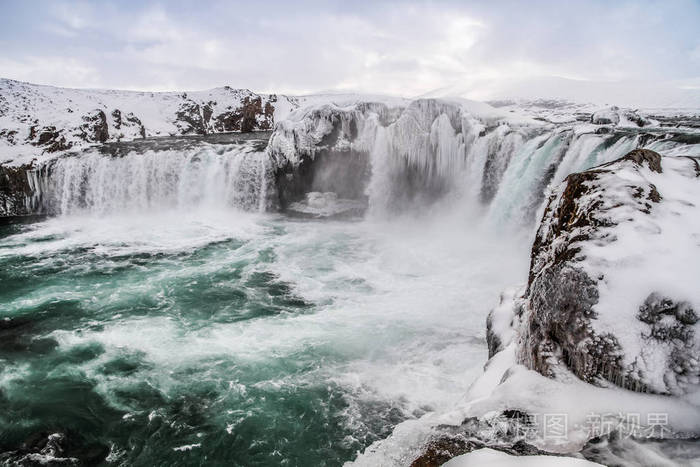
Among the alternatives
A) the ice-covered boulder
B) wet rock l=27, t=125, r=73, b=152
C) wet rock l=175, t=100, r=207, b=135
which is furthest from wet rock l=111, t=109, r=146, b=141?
the ice-covered boulder

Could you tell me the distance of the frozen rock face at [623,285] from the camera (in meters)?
2.93

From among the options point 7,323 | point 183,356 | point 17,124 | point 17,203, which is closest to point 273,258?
point 183,356

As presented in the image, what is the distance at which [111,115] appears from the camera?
36594 mm

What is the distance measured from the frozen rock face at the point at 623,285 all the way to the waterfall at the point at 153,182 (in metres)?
18.0

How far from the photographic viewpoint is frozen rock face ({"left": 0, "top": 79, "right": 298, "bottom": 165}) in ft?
86.8

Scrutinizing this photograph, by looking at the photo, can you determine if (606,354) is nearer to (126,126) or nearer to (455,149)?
(455,149)

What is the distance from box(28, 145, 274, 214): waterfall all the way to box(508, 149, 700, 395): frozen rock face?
1800cm

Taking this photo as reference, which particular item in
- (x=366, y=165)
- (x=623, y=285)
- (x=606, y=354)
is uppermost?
(x=366, y=165)

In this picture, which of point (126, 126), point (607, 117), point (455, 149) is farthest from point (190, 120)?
point (607, 117)

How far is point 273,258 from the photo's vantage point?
1408 centimetres

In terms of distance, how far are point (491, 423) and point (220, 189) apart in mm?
20019

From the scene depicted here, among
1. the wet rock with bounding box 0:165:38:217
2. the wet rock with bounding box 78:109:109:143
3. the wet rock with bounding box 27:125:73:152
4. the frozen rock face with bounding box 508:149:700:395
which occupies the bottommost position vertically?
the wet rock with bounding box 0:165:38:217

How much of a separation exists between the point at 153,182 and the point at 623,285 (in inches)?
883

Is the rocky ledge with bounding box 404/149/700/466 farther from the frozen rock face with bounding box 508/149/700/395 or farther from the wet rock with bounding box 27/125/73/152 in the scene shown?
the wet rock with bounding box 27/125/73/152
